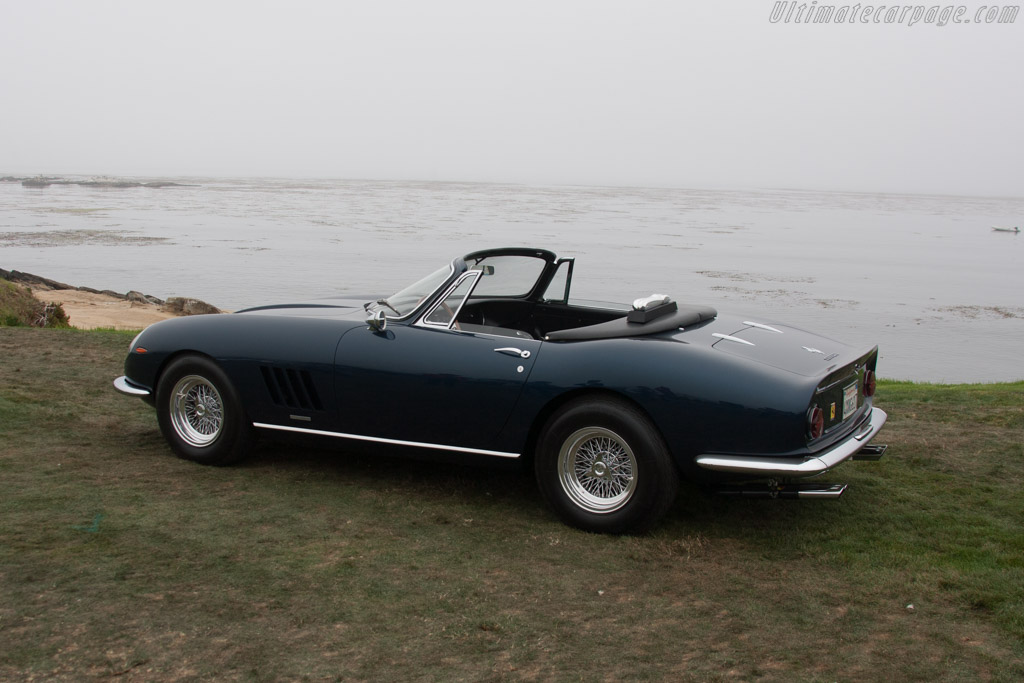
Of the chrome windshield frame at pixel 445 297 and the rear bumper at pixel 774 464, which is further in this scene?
the chrome windshield frame at pixel 445 297

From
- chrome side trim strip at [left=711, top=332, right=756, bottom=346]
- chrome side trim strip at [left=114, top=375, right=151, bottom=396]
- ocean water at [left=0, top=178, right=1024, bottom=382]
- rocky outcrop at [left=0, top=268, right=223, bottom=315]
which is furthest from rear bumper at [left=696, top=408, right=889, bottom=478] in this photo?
rocky outcrop at [left=0, top=268, right=223, bottom=315]

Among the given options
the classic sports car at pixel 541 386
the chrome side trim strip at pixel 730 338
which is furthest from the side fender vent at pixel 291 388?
the chrome side trim strip at pixel 730 338

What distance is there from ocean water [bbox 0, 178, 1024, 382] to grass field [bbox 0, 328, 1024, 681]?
9281 millimetres

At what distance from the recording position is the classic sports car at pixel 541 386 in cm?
435

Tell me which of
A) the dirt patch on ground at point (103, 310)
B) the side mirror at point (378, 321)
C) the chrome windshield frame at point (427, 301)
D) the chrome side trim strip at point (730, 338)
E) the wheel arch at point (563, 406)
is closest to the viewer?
the wheel arch at point (563, 406)

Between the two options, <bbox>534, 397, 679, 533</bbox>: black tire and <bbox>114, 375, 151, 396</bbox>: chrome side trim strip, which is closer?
<bbox>534, 397, 679, 533</bbox>: black tire

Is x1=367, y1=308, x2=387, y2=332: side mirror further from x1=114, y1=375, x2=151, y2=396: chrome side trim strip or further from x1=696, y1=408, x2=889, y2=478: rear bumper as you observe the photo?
x1=696, y1=408, x2=889, y2=478: rear bumper

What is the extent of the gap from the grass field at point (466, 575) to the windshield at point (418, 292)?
1009 millimetres

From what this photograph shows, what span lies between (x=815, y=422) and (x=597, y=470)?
106cm

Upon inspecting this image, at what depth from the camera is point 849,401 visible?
15.9 ft

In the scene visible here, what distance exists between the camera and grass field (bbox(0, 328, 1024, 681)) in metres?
3.31

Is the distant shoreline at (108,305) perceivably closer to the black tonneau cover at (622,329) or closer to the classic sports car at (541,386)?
the classic sports car at (541,386)

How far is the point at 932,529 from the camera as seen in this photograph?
465 centimetres

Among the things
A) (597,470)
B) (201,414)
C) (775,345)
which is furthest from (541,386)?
(201,414)
